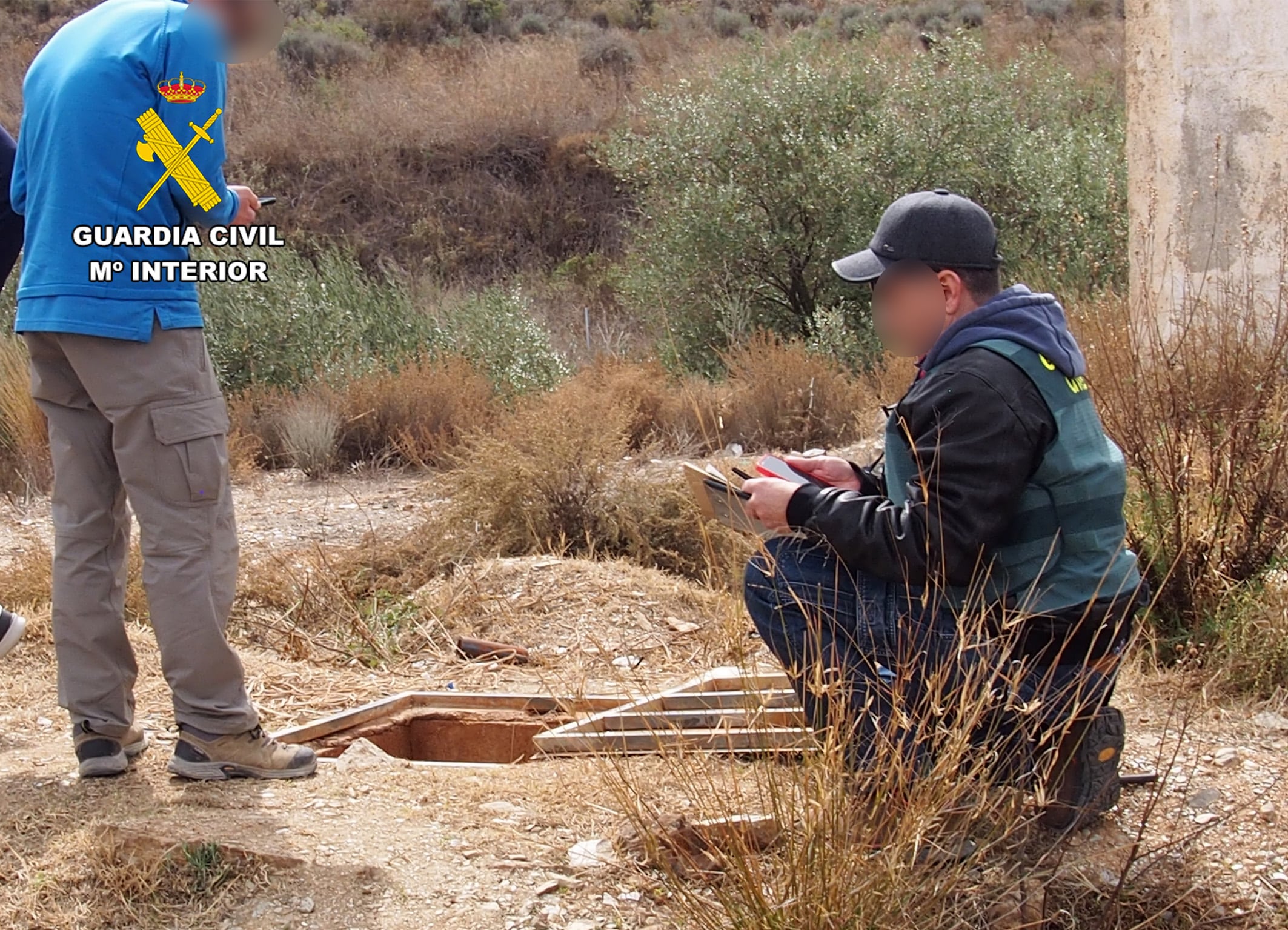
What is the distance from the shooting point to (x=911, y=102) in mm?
Answer: 11711

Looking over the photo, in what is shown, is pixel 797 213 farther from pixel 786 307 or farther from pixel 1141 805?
pixel 1141 805

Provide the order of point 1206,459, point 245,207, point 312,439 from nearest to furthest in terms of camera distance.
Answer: point 245,207, point 1206,459, point 312,439

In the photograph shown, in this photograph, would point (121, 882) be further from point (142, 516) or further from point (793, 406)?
point (793, 406)

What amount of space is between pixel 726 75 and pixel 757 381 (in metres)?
4.69

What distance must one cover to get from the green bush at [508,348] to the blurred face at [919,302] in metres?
6.89

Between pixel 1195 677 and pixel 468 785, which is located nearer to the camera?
pixel 468 785

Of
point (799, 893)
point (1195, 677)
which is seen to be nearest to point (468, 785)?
point (799, 893)

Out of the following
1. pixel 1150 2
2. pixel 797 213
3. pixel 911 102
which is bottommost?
pixel 797 213

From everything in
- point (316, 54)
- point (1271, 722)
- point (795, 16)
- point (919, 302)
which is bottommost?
point (1271, 722)

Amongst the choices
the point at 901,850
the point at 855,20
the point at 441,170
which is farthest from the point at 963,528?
the point at 855,20

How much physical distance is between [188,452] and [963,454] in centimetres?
167

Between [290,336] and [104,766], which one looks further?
[290,336]

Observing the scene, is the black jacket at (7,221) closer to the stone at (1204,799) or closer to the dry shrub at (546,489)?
the dry shrub at (546,489)

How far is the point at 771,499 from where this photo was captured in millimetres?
2666
